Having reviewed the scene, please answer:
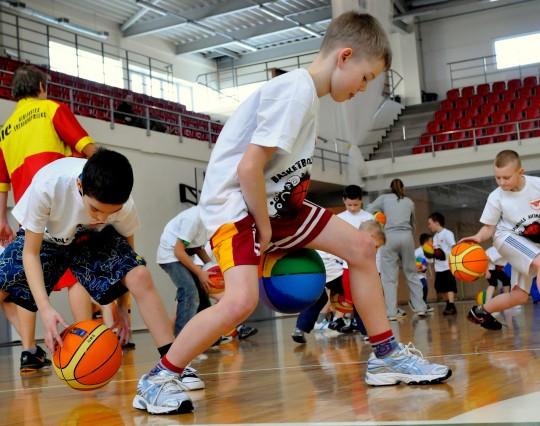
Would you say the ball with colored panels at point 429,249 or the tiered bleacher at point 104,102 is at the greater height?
the tiered bleacher at point 104,102

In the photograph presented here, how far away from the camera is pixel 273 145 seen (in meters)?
2.56

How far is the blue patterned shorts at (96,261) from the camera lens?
10.9ft

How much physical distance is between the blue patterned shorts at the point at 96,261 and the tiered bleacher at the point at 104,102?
26.8ft

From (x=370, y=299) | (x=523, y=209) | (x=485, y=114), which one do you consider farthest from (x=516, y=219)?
(x=485, y=114)

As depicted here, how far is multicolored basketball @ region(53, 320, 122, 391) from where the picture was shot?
2.87 metres

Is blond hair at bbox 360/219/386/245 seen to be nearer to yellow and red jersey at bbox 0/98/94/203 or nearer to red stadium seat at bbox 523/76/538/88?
yellow and red jersey at bbox 0/98/94/203

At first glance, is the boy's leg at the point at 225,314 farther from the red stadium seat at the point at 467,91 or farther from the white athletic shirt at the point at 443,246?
the red stadium seat at the point at 467,91

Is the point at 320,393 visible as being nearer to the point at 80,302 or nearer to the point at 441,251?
the point at 80,302

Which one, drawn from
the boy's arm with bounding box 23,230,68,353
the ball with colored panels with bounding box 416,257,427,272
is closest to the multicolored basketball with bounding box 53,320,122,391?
the boy's arm with bounding box 23,230,68,353

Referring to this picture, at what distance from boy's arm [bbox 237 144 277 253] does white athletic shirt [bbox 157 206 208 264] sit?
11.4 ft

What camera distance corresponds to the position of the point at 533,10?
20.1m

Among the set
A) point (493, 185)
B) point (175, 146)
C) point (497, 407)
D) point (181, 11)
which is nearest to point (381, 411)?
point (497, 407)

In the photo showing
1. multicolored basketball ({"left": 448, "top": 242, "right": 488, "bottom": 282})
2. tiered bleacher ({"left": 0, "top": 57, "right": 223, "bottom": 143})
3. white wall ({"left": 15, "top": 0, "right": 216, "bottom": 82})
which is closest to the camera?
multicolored basketball ({"left": 448, "top": 242, "right": 488, "bottom": 282})

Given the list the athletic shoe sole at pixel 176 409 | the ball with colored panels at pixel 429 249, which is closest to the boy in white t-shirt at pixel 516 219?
the athletic shoe sole at pixel 176 409
